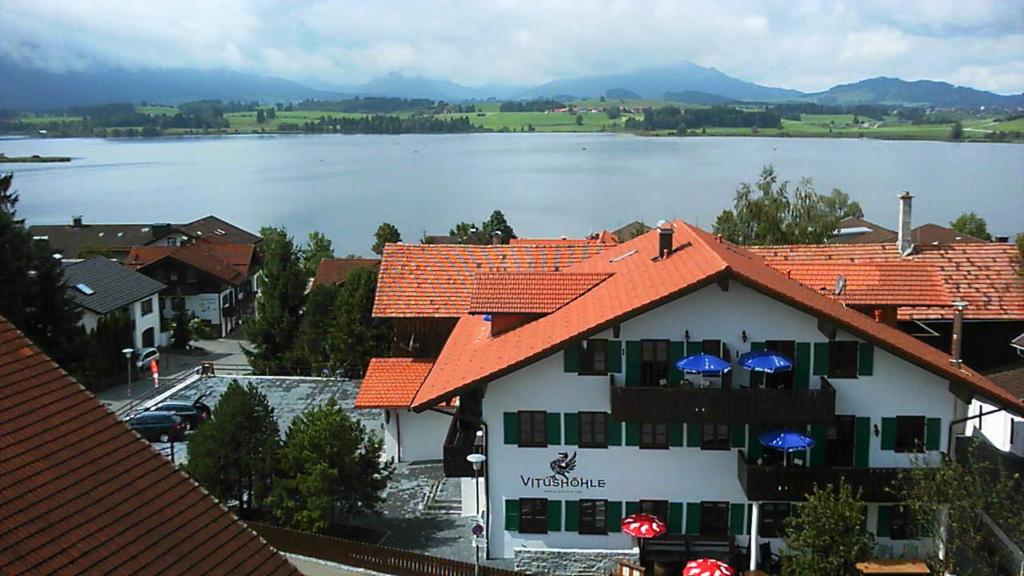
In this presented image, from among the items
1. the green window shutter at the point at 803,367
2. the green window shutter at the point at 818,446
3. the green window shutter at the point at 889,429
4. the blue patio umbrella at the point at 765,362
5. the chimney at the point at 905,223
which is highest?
the chimney at the point at 905,223

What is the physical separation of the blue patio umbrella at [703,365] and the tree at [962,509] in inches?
147

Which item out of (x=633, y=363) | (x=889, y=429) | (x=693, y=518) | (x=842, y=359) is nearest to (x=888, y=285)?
(x=842, y=359)

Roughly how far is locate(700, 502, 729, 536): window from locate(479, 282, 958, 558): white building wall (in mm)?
192

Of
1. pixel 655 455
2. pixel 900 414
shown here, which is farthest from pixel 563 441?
pixel 900 414

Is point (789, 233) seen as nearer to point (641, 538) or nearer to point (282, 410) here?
point (282, 410)

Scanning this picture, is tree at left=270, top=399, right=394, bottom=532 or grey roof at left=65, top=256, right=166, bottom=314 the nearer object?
tree at left=270, top=399, right=394, bottom=532

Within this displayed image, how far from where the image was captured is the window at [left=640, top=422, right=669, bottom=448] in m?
18.8

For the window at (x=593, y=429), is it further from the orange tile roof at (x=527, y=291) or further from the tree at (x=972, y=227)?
the tree at (x=972, y=227)

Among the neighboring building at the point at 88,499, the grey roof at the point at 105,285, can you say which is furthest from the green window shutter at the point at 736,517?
the grey roof at the point at 105,285

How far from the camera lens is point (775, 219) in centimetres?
4919

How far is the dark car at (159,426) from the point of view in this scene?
92.0ft

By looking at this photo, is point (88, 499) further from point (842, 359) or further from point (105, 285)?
point (105, 285)

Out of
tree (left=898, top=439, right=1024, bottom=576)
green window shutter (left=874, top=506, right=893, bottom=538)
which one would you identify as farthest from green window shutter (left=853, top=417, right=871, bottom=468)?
tree (left=898, top=439, right=1024, bottom=576)

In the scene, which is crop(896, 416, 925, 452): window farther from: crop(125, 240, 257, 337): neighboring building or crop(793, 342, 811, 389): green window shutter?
crop(125, 240, 257, 337): neighboring building
